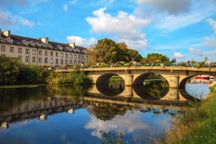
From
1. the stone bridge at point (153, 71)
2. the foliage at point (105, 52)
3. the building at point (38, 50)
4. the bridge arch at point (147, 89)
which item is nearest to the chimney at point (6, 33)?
the building at point (38, 50)

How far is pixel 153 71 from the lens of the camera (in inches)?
1818

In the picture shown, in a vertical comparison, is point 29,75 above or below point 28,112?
above

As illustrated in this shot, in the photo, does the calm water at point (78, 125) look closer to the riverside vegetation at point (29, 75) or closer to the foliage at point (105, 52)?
the riverside vegetation at point (29, 75)

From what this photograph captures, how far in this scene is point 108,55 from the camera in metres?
75.6

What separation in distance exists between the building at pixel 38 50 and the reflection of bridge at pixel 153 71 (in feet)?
76.2

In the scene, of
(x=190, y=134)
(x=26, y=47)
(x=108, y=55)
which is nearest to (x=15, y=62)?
(x=26, y=47)

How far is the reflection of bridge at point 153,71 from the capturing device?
135 ft

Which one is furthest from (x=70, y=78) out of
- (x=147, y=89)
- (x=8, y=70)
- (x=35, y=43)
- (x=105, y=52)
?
(x=35, y=43)

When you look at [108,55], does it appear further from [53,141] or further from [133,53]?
[53,141]

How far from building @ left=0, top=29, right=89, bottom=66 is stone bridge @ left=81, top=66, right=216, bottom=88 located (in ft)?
75.9

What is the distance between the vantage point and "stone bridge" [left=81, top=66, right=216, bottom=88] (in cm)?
4106

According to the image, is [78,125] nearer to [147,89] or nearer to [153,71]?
[153,71]

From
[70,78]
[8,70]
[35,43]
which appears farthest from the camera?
[35,43]

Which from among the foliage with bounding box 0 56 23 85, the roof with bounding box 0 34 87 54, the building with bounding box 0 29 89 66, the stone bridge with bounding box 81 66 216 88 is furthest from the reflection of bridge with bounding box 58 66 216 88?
the roof with bounding box 0 34 87 54
